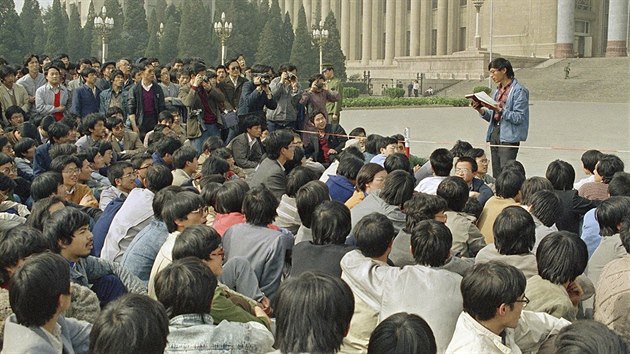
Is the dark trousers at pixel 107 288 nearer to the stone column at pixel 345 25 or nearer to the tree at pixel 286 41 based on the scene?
the tree at pixel 286 41

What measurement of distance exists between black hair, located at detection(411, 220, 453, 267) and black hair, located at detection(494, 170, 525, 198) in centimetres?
220

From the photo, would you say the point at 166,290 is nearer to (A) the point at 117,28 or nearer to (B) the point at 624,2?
(B) the point at 624,2

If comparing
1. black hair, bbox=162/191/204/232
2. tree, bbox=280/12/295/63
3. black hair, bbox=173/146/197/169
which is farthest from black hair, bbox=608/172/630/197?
tree, bbox=280/12/295/63

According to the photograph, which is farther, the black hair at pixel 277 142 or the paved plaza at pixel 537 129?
the paved plaza at pixel 537 129

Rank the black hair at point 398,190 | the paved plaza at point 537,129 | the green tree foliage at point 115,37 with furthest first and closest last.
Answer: the green tree foliage at point 115,37 < the paved plaza at point 537,129 < the black hair at point 398,190

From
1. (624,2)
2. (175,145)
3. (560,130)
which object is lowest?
(560,130)

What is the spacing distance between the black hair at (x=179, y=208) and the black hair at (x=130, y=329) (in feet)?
6.86

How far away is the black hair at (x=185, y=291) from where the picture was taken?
323 cm

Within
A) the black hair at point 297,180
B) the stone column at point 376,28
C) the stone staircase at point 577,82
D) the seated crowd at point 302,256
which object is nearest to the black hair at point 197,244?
the seated crowd at point 302,256

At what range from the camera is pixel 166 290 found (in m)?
3.25

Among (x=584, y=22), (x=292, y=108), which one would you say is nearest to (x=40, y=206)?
(x=292, y=108)

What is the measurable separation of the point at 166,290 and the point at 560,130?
757 inches

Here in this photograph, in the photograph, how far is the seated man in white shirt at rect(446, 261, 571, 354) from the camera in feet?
10.8

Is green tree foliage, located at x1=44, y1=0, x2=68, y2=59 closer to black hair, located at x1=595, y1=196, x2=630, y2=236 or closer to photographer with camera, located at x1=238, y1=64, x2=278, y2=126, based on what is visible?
photographer with camera, located at x1=238, y1=64, x2=278, y2=126
